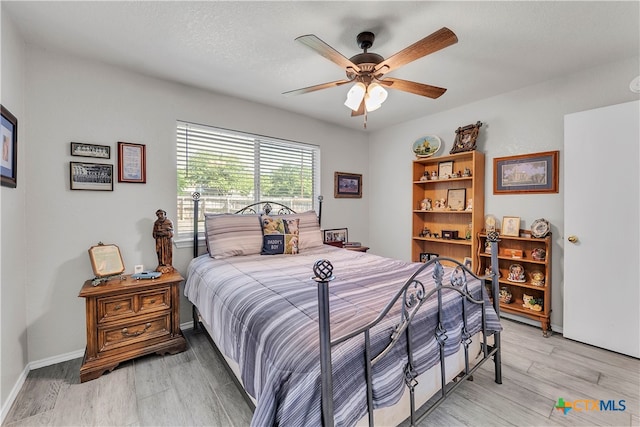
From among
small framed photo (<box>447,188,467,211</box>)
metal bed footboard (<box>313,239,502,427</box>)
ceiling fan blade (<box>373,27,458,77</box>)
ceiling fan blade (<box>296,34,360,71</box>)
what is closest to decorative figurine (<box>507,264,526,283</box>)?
small framed photo (<box>447,188,467,211</box>)

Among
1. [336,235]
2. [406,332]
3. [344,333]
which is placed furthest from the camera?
[336,235]

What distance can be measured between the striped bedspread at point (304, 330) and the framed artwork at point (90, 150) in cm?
136

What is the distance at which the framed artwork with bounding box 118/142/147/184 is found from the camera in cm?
245

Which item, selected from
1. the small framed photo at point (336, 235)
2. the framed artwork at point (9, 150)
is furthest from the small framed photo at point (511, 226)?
the framed artwork at point (9, 150)

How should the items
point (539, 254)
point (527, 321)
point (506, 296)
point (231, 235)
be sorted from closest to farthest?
point (231, 235) < point (539, 254) < point (527, 321) < point (506, 296)

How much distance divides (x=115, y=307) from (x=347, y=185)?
3.14 m

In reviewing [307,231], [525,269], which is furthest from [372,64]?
[525,269]

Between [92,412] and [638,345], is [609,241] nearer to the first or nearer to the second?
[638,345]

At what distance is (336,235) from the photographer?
4.09 meters

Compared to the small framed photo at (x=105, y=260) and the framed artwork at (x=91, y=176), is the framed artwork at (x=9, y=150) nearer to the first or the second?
the framed artwork at (x=91, y=176)

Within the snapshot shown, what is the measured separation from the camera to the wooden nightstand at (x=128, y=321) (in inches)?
77.5

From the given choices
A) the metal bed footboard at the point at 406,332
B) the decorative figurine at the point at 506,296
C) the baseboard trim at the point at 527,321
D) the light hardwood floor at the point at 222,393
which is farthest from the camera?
the decorative figurine at the point at 506,296

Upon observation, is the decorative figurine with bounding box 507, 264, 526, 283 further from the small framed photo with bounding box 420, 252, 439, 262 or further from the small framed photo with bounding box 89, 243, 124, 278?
the small framed photo with bounding box 89, 243, 124, 278

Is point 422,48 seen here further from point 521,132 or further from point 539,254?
point 539,254
